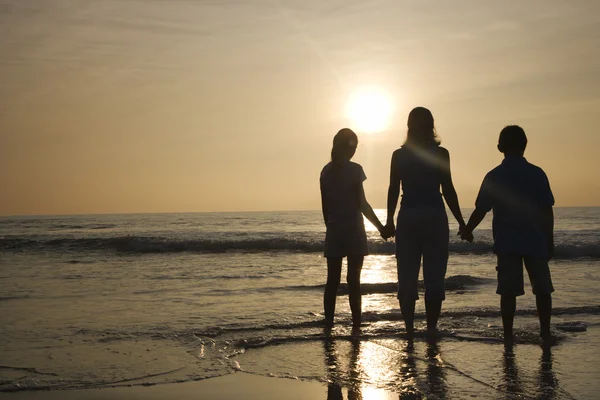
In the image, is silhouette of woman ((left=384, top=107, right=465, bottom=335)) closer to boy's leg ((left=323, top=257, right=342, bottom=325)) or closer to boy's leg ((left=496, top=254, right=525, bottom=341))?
boy's leg ((left=496, top=254, right=525, bottom=341))

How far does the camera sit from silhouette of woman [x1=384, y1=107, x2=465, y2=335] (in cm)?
546

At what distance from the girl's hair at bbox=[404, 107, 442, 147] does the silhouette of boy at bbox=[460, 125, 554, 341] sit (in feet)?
1.89

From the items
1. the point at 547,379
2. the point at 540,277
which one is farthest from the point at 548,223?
the point at 547,379

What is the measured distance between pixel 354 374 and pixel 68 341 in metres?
3.04

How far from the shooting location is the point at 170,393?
408 cm

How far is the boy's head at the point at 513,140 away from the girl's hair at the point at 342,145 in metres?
1.50

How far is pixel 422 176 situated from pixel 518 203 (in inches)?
32.9

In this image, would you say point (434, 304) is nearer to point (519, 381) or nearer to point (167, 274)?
point (519, 381)

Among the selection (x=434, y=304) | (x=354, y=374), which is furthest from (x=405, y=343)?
(x=354, y=374)

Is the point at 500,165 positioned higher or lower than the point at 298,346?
higher

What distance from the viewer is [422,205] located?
5.46 metres

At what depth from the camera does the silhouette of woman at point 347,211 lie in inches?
248

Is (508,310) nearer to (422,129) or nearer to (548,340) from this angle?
(548,340)

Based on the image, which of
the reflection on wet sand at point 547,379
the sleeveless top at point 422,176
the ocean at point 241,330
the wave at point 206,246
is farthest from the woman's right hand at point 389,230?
the wave at point 206,246
